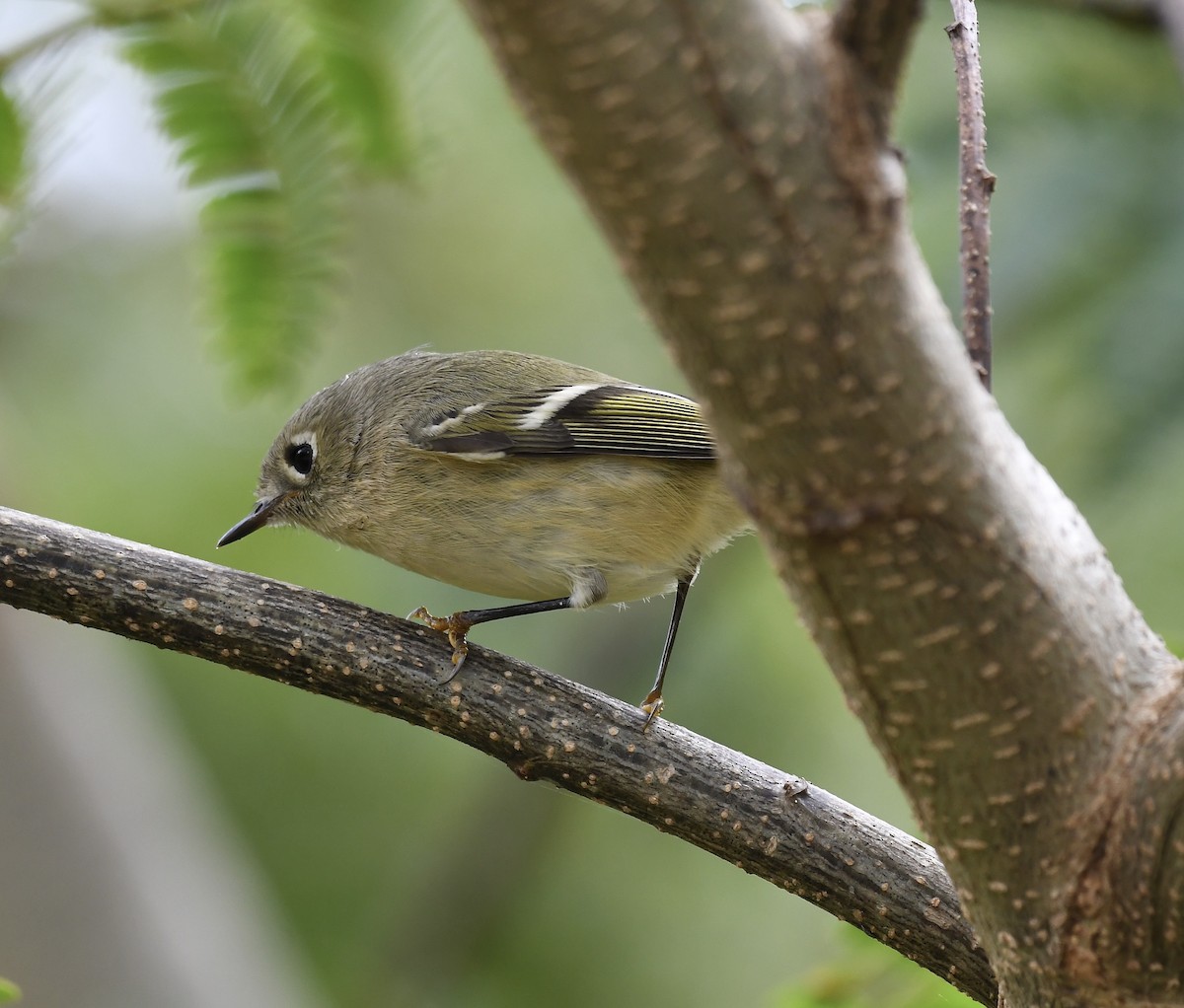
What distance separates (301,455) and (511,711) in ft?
5.41

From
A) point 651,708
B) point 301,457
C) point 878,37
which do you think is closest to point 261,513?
point 301,457

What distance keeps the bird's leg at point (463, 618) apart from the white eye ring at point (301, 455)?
0.80m

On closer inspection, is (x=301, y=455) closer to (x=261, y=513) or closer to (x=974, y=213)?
(x=261, y=513)

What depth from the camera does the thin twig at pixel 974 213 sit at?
188cm

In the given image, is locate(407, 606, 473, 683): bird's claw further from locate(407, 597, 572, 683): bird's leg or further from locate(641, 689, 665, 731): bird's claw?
locate(641, 689, 665, 731): bird's claw

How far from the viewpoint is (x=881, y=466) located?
1.31 m

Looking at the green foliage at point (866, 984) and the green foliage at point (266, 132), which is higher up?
the green foliage at point (266, 132)

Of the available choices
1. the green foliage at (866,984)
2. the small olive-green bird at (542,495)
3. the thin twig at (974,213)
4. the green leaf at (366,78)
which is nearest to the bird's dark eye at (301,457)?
the small olive-green bird at (542,495)

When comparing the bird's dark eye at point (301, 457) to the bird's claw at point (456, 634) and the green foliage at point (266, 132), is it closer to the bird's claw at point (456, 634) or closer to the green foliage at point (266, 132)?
the green foliage at point (266, 132)

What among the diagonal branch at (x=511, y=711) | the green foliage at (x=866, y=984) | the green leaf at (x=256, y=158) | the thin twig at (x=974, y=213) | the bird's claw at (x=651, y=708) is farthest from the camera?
the green leaf at (x=256, y=158)

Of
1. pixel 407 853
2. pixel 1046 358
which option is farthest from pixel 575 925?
pixel 1046 358

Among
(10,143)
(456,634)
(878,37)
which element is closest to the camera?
(878,37)

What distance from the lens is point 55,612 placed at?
2.50 metres

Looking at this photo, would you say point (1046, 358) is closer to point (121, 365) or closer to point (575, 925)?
point (575, 925)
